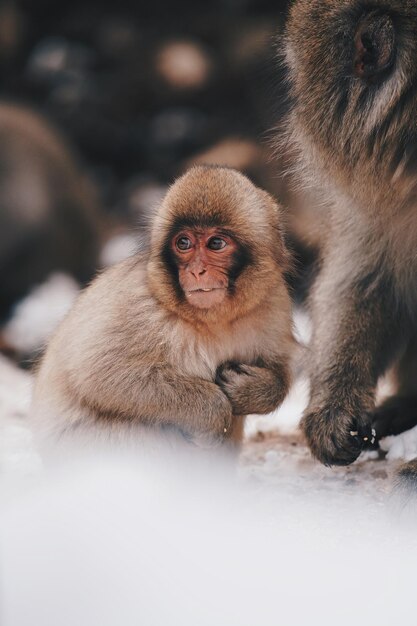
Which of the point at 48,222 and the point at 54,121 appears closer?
the point at 48,222

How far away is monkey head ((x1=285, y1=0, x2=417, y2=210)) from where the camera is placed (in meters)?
1.65

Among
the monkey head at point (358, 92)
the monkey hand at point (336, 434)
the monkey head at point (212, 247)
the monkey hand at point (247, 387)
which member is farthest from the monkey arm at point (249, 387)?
the monkey head at point (358, 92)

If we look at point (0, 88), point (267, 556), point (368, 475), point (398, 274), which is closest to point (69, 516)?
point (267, 556)

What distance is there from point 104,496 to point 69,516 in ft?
0.22

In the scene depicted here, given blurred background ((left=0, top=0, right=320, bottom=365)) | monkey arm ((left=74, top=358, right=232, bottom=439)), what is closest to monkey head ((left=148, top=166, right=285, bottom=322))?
monkey arm ((left=74, top=358, right=232, bottom=439))

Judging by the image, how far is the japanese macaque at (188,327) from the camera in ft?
5.37

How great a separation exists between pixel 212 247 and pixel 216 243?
0.01 m

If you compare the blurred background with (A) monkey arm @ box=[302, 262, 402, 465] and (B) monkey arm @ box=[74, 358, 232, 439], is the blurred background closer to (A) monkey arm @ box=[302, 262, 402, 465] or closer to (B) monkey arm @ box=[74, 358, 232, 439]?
(A) monkey arm @ box=[302, 262, 402, 465]

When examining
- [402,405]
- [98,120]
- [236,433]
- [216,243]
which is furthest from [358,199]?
[98,120]

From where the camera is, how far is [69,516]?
4.78 feet

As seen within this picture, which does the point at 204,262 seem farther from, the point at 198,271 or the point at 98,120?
the point at 98,120

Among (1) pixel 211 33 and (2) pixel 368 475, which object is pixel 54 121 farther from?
A: (2) pixel 368 475

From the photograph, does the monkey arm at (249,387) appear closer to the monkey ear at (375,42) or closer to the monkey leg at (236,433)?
the monkey leg at (236,433)

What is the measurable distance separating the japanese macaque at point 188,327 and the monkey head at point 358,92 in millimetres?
172
